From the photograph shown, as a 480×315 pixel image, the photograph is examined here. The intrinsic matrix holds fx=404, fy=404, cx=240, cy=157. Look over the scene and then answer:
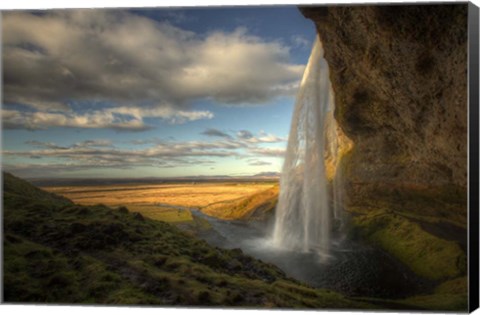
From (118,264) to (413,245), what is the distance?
23.1 ft

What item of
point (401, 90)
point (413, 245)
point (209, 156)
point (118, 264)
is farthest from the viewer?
point (413, 245)

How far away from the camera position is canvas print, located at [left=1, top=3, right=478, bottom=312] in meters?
8.03

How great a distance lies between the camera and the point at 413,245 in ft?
33.0

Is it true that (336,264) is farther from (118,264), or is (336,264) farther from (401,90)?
(118,264)

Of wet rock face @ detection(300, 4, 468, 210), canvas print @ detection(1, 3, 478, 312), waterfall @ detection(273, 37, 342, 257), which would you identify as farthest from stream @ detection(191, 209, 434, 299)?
wet rock face @ detection(300, 4, 468, 210)

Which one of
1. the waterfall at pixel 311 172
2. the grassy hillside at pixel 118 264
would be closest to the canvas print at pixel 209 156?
the grassy hillside at pixel 118 264

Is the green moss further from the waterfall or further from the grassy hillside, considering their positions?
the grassy hillside

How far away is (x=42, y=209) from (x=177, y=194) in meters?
3.08

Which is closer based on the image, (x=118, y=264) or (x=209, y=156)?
(x=118, y=264)

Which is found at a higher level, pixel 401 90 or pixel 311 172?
pixel 401 90

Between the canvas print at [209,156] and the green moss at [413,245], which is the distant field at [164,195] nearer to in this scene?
the canvas print at [209,156]

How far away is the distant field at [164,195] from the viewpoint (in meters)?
9.49

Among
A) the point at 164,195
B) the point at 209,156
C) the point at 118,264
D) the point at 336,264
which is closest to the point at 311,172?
the point at 336,264

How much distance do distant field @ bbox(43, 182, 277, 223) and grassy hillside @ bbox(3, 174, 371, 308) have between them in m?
0.22
